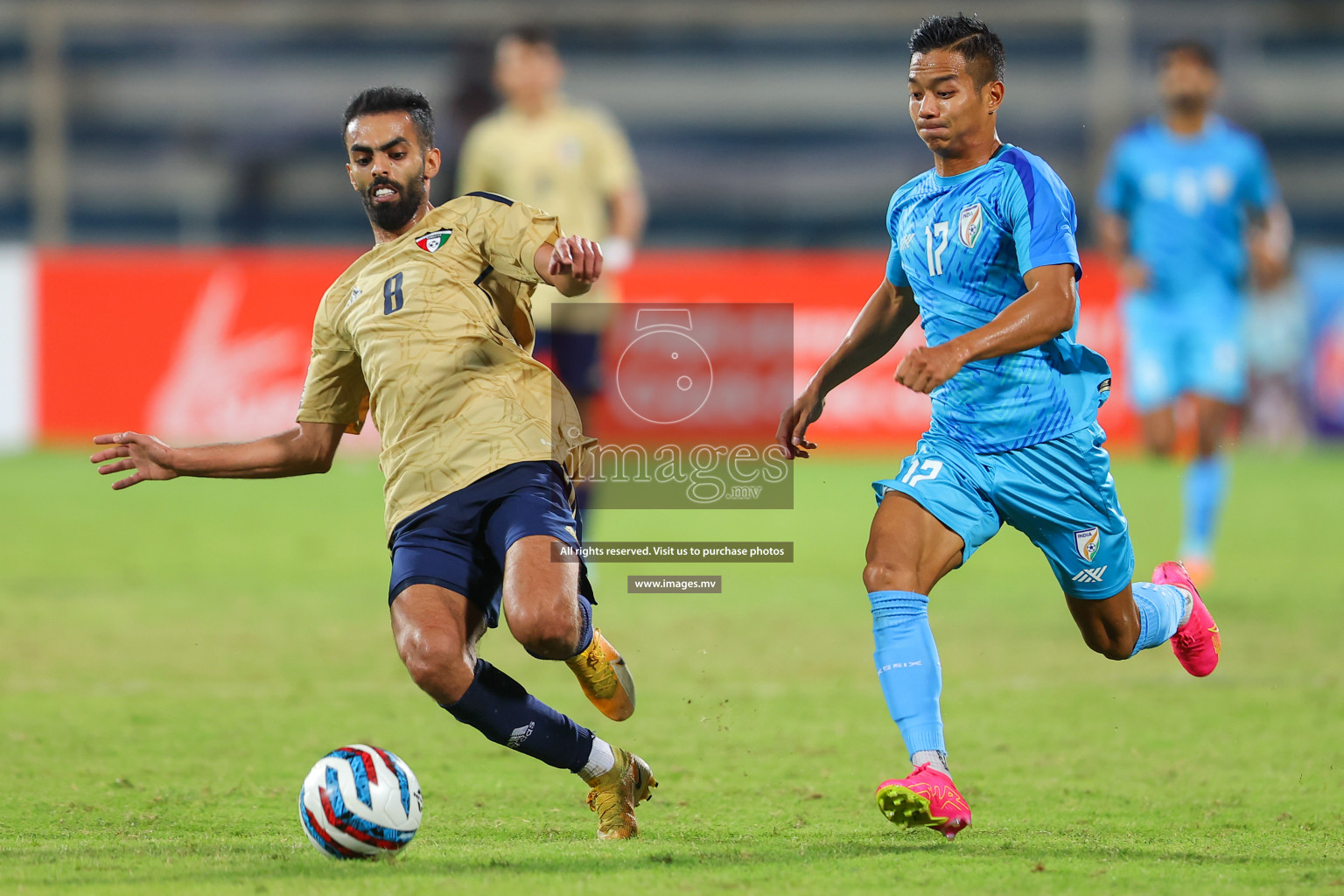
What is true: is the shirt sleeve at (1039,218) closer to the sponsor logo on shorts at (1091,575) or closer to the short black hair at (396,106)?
the sponsor logo on shorts at (1091,575)

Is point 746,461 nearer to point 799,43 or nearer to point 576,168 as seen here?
point 576,168

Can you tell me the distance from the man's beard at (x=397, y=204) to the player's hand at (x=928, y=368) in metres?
1.47

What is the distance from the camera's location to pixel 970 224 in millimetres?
4457

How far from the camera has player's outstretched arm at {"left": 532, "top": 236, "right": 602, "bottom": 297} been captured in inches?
164

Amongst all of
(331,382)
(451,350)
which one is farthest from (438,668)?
(331,382)

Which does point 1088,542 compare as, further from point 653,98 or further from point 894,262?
point 653,98

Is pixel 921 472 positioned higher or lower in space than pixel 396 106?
lower

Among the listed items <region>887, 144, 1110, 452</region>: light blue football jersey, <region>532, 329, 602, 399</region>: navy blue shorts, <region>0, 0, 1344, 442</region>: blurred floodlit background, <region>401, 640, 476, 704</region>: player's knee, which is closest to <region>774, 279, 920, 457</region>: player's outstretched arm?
<region>887, 144, 1110, 452</region>: light blue football jersey

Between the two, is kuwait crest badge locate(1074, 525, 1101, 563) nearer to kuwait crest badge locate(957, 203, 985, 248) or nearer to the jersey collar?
kuwait crest badge locate(957, 203, 985, 248)

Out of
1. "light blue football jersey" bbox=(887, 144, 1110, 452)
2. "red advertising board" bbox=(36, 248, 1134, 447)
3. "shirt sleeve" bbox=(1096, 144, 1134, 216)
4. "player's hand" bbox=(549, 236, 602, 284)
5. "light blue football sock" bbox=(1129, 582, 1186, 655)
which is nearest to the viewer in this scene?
"player's hand" bbox=(549, 236, 602, 284)

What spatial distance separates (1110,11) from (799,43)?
5078 millimetres

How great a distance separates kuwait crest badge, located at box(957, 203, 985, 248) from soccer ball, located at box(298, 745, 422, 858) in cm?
201

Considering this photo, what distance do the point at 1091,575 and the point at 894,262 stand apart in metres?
1.03

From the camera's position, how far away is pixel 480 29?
23844 mm
